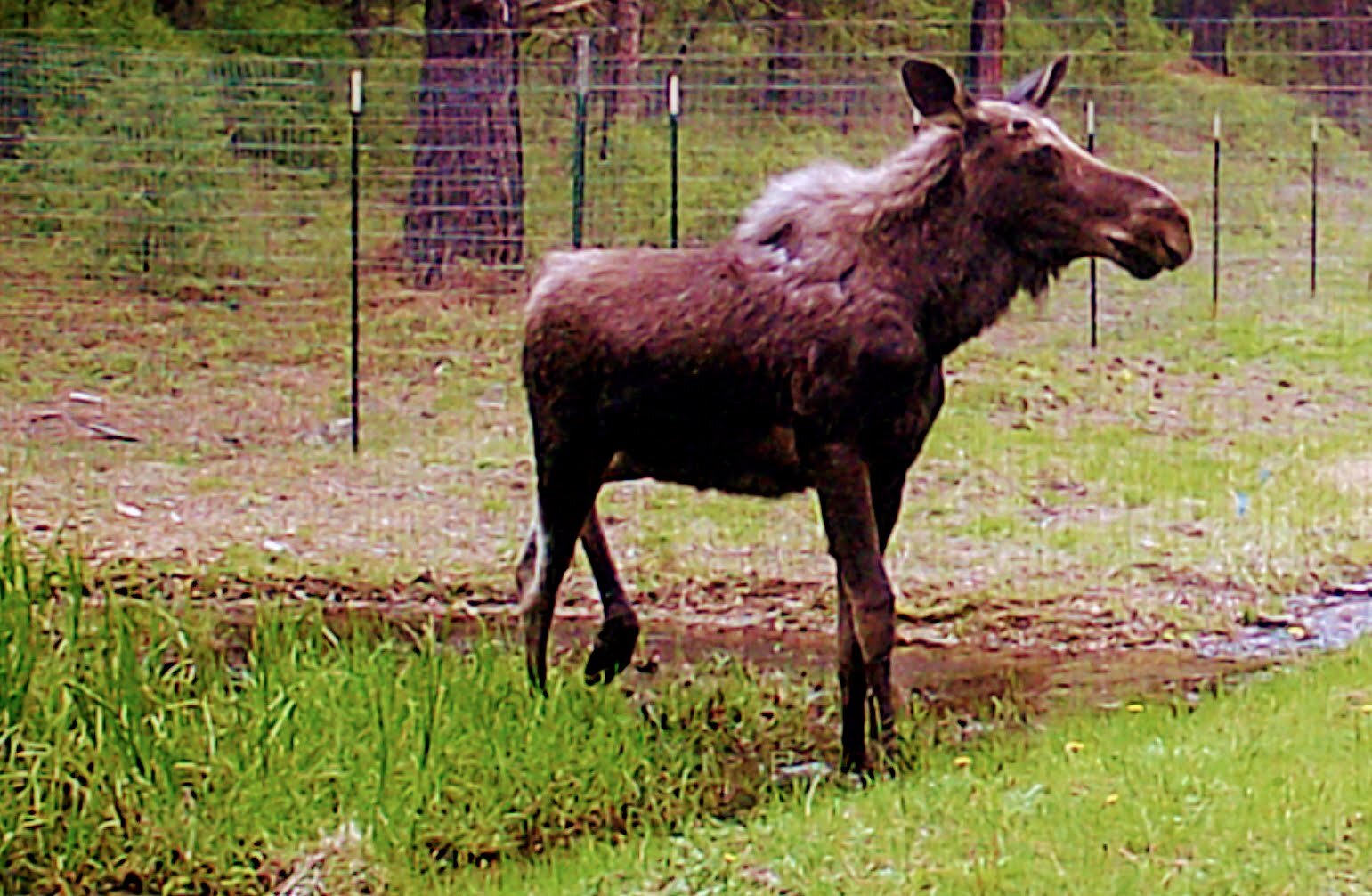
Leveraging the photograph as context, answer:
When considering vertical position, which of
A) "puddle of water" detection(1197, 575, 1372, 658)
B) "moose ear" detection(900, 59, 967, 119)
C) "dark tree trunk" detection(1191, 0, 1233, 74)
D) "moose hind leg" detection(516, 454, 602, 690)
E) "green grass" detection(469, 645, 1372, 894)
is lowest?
"puddle of water" detection(1197, 575, 1372, 658)

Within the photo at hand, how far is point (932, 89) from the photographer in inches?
258

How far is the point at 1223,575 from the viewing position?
30.8 feet

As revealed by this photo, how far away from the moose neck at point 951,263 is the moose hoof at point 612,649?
4.89 feet

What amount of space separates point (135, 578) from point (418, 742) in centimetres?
352

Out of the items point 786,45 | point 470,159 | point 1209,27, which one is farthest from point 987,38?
point 1209,27

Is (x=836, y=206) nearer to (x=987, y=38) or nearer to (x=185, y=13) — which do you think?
(x=987, y=38)

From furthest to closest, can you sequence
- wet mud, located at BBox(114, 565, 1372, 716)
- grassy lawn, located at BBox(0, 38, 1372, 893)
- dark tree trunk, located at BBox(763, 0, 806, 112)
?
dark tree trunk, located at BBox(763, 0, 806, 112) < wet mud, located at BBox(114, 565, 1372, 716) < grassy lawn, located at BBox(0, 38, 1372, 893)

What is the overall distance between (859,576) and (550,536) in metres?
1.17

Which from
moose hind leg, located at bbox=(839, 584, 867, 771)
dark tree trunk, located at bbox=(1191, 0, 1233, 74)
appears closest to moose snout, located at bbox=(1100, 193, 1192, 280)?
moose hind leg, located at bbox=(839, 584, 867, 771)

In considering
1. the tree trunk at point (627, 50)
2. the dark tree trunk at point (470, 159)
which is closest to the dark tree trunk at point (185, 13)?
the tree trunk at point (627, 50)

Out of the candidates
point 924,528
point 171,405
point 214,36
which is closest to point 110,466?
point 171,405

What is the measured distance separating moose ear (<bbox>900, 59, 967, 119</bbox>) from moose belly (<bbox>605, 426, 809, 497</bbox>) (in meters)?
1.07

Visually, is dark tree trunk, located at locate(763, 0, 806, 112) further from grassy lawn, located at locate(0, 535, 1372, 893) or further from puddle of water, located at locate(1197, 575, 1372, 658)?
grassy lawn, located at locate(0, 535, 1372, 893)

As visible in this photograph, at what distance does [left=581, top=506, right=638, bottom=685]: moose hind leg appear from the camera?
734 centimetres
